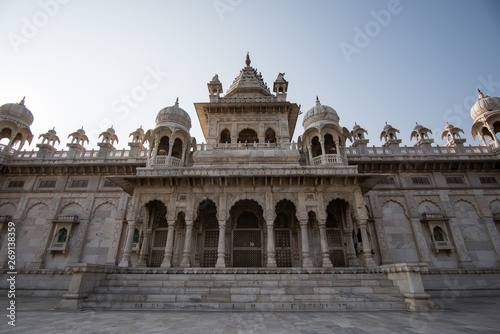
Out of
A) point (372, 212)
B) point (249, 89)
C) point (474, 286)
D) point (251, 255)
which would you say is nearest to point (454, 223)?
point (474, 286)

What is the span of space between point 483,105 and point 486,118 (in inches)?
47.4

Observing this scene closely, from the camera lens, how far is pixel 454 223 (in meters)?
17.4

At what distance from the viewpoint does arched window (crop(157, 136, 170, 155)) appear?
64.6 ft

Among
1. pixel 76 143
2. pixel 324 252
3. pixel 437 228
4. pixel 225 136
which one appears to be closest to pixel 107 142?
pixel 76 143

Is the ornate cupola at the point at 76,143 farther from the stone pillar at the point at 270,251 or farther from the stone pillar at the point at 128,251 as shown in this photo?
the stone pillar at the point at 270,251

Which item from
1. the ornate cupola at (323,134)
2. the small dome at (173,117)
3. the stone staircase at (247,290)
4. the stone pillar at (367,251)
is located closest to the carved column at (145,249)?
the stone staircase at (247,290)

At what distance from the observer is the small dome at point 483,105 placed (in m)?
20.3

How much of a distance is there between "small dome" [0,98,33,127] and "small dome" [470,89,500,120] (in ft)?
119

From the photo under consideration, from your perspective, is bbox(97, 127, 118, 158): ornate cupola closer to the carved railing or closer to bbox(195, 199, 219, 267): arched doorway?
bbox(195, 199, 219, 267): arched doorway

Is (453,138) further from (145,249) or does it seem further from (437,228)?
(145,249)

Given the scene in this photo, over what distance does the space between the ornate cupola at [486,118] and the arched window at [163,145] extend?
24.2m

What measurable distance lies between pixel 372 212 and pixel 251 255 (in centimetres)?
861

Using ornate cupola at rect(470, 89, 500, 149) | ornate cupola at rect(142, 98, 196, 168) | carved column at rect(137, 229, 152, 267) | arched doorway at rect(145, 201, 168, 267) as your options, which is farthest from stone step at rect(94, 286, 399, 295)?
ornate cupola at rect(470, 89, 500, 149)

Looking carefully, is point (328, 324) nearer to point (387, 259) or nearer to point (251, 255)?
point (251, 255)
